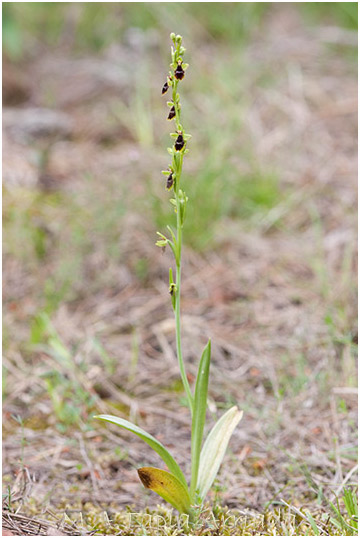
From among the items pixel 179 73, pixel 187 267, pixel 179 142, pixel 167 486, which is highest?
pixel 179 73

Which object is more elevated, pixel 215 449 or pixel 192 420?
pixel 192 420

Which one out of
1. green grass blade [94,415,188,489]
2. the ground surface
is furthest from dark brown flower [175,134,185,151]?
the ground surface

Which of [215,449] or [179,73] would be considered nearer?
[179,73]

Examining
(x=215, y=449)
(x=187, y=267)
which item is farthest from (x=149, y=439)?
(x=187, y=267)

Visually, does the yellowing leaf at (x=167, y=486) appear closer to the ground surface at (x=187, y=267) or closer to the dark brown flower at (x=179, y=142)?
the ground surface at (x=187, y=267)

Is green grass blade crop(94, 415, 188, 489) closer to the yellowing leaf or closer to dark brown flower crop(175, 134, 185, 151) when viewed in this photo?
the yellowing leaf

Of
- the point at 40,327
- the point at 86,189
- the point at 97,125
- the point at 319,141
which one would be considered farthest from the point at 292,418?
the point at 97,125

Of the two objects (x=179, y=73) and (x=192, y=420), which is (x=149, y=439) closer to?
Answer: (x=192, y=420)
